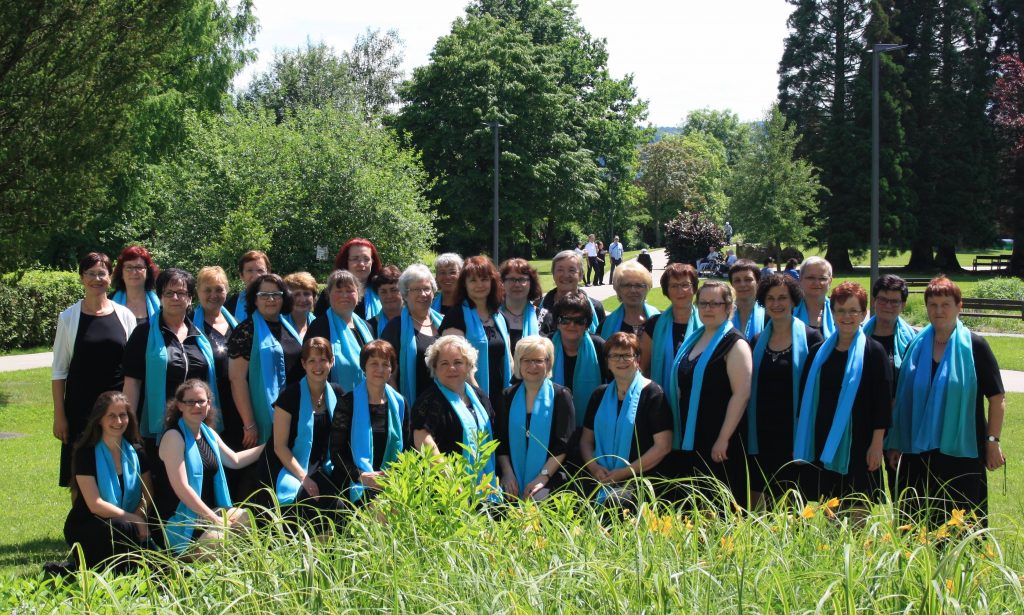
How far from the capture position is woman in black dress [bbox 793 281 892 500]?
18.4ft

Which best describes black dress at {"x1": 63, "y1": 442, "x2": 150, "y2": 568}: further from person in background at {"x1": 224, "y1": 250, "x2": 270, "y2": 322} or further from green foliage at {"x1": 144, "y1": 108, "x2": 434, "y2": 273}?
green foliage at {"x1": 144, "y1": 108, "x2": 434, "y2": 273}

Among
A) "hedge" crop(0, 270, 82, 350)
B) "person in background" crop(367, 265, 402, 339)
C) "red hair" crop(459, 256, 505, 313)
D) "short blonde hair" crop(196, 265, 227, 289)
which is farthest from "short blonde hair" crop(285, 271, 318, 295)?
"hedge" crop(0, 270, 82, 350)

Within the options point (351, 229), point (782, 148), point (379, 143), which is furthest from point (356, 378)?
Answer: point (782, 148)

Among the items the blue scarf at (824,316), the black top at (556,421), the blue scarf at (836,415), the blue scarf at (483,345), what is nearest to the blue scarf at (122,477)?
the black top at (556,421)

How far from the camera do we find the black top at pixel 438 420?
18.5 feet

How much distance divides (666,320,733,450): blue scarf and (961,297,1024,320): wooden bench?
2037 cm

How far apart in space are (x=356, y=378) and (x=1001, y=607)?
13.1 feet

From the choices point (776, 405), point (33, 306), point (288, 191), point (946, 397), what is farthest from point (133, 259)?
point (288, 191)

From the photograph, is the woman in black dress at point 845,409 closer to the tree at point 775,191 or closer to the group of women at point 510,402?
the group of women at point 510,402

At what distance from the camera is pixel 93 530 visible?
17.8 ft

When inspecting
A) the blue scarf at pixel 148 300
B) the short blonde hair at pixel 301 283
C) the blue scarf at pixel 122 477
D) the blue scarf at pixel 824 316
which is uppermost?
the short blonde hair at pixel 301 283

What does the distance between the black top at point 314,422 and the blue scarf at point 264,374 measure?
0.35m

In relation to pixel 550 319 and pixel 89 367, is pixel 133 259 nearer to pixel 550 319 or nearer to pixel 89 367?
pixel 89 367

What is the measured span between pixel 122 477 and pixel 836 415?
3.88 m
